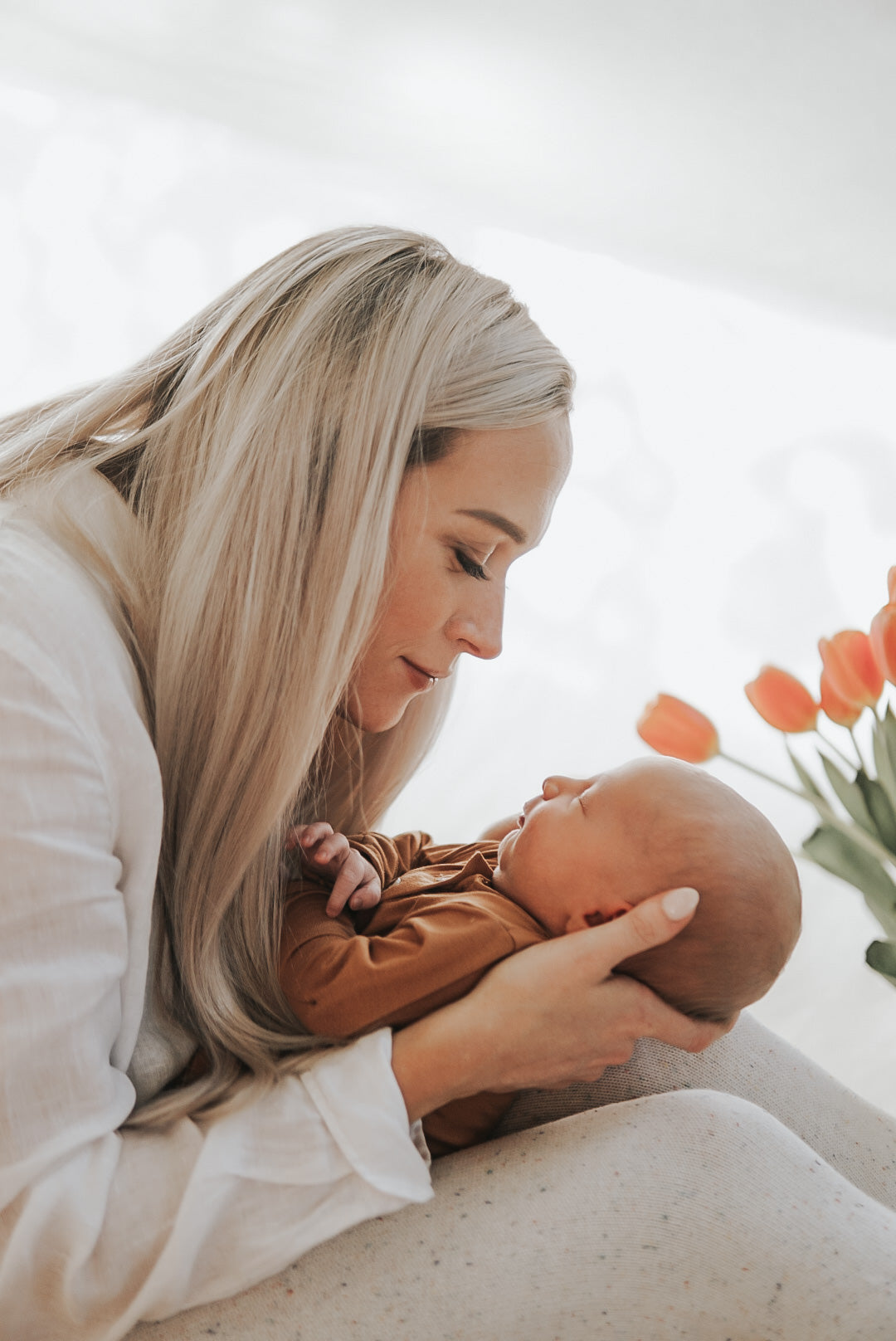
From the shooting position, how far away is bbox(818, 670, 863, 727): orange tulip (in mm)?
925

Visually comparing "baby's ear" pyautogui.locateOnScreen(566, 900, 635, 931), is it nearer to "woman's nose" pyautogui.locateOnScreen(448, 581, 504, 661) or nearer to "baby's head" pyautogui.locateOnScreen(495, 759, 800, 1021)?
"baby's head" pyautogui.locateOnScreen(495, 759, 800, 1021)

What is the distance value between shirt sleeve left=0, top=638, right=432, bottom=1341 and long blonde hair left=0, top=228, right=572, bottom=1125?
4.1 inches

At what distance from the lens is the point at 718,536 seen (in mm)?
2652

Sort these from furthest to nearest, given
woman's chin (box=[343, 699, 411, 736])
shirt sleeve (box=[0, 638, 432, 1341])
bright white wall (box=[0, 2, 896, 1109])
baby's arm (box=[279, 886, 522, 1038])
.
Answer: bright white wall (box=[0, 2, 896, 1109]) < woman's chin (box=[343, 699, 411, 736]) < baby's arm (box=[279, 886, 522, 1038]) < shirt sleeve (box=[0, 638, 432, 1341])

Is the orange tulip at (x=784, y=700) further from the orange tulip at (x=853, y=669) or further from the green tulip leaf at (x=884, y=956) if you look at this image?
the green tulip leaf at (x=884, y=956)

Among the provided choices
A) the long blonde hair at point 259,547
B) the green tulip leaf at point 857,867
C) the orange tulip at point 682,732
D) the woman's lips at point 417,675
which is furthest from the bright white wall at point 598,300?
the green tulip leaf at point 857,867

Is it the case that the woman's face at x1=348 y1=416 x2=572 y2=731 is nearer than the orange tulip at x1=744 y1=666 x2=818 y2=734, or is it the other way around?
the orange tulip at x1=744 y1=666 x2=818 y2=734

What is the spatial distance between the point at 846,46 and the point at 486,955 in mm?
1716

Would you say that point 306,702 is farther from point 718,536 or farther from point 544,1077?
point 718,536

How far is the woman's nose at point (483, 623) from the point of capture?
1179 millimetres

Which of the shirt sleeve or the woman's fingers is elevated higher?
the woman's fingers

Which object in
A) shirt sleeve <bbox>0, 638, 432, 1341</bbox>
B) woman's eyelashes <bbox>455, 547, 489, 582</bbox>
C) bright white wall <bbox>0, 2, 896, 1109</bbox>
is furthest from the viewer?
bright white wall <bbox>0, 2, 896, 1109</bbox>

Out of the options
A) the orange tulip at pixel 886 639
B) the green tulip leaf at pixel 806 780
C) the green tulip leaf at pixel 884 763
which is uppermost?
the orange tulip at pixel 886 639

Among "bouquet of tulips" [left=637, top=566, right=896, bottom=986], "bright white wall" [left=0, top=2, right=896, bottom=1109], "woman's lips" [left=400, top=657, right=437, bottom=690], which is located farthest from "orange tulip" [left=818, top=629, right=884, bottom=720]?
"bright white wall" [left=0, top=2, right=896, bottom=1109]
